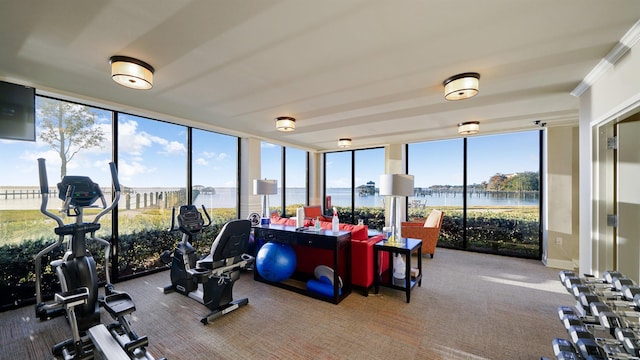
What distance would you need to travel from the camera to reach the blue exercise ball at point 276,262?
333 cm

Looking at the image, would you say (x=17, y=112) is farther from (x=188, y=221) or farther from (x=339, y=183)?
(x=339, y=183)

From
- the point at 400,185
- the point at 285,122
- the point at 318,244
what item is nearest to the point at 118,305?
→ the point at 318,244

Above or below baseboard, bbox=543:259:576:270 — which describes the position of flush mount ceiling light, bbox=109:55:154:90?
above

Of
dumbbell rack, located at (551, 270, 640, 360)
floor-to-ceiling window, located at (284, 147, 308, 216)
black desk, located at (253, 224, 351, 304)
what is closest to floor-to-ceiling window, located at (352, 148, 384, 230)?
floor-to-ceiling window, located at (284, 147, 308, 216)

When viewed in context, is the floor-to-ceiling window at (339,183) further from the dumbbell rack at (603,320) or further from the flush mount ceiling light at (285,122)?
the dumbbell rack at (603,320)

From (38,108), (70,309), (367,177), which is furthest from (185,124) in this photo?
(367,177)

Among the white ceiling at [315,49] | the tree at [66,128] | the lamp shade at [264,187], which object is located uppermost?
the white ceiling at [315,49]

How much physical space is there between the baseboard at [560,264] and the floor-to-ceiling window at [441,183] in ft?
4.94

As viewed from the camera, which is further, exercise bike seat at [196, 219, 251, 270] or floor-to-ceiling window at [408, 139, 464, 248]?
floor-to-ceiling window at [408, 139, 464, 248]

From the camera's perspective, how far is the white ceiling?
1562 mm

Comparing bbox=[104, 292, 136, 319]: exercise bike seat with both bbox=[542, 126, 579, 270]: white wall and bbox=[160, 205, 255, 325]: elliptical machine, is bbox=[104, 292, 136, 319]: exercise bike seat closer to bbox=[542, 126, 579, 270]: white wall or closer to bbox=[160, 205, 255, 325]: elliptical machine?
bbox=[160, 205, 255, 325]: elliptical machine

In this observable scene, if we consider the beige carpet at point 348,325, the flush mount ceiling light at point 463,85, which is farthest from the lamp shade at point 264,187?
the flush mount ceiling light at point 463,85

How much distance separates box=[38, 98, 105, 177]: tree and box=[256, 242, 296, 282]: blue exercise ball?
2945mm

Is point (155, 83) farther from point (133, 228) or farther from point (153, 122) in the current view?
point (133, 228)
